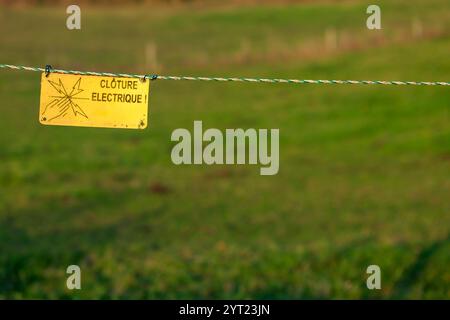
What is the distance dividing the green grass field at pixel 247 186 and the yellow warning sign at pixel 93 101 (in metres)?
2.69

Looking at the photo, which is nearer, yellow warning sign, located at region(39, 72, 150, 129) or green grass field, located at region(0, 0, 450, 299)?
yellow warning sign, located at region(39, 72, 150, 129)

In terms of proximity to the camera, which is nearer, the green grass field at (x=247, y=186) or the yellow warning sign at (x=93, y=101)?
the yellow warning sign at (x=93, y=101)

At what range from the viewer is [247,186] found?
12188 mm

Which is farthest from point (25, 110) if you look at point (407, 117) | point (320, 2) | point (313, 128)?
point (320, 2)

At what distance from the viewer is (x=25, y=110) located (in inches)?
730

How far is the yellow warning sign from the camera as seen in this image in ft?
12.9

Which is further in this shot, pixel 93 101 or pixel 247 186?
pixel 247 186

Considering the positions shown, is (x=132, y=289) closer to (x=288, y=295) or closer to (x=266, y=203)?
(x=288, y=295)

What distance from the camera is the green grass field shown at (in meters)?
7.34

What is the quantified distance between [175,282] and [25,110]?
40.1 ft

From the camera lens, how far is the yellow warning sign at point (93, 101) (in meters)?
3.94

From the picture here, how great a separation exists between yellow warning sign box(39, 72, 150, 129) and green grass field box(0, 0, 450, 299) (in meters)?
2.69

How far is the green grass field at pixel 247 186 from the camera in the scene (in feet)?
24.1

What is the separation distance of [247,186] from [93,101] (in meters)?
8.30
